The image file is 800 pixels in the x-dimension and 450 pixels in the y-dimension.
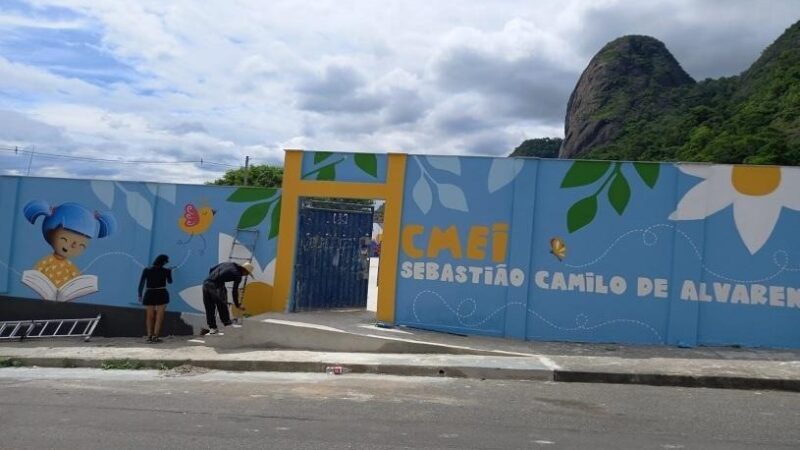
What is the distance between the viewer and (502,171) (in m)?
10.7

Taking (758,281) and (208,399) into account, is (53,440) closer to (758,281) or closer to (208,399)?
(208,399)

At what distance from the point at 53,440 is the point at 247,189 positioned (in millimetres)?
6719

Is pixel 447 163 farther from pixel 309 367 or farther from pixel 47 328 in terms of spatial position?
pixel 47 328

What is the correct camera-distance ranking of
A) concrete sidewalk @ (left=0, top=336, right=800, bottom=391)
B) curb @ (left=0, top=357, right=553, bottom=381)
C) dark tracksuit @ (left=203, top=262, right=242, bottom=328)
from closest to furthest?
1. concrete sidewalk @ (left=0, top=336, right=800, bottom=391)
2. curb @ (left=0, top=357, right=553, bottom=381)
3. dark tracksuit @ (left=203, top=262, right=242, bottom=328)

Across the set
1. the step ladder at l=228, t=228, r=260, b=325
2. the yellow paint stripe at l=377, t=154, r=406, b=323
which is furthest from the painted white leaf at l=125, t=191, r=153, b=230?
the yellow paint stripe at l=377, t=154, r=406, b=323

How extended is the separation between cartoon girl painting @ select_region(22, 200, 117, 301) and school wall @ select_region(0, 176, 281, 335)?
0.34 feet

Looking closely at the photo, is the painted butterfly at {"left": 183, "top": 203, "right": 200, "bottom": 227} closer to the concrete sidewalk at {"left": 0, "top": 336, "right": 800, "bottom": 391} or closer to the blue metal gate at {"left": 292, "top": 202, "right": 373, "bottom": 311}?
the blue metal gate at {"left": 292, "top": 202, "right": 373, "bottom": 311}

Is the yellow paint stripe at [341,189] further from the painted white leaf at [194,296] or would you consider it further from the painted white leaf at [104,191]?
the painted white leaf at [104,191]

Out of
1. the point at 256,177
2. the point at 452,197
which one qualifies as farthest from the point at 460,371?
the point at 256,177

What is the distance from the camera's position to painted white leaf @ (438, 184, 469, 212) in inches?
426

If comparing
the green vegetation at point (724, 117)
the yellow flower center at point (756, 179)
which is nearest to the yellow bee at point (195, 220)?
the yellow flower center at point (756, 179)

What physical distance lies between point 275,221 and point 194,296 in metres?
2.09

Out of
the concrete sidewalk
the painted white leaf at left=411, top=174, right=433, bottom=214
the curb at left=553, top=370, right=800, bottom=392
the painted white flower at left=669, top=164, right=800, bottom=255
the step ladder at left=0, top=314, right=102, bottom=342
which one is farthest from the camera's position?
the step ladder at left=0, top=314, right=102, bottom=342

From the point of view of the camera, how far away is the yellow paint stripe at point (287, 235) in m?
11.5
